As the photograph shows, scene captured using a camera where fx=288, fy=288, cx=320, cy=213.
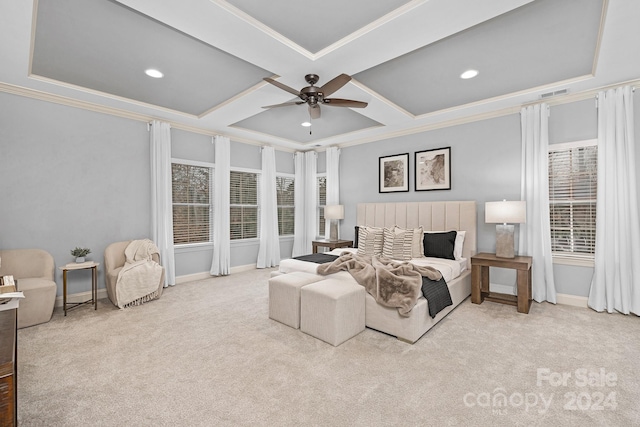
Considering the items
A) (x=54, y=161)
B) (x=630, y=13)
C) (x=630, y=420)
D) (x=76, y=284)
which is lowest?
(x=630, y=420)

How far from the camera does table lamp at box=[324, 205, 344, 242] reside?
618cm

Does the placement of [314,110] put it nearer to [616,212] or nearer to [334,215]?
[334,215]

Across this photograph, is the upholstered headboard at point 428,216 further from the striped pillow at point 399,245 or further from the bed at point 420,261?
the striped pillow at point 399,245

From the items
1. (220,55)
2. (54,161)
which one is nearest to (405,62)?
(220,55)

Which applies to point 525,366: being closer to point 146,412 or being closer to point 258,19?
point 146,412

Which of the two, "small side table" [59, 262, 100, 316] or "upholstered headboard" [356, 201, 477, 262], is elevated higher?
"upholstered headboard" [356, 201, 477, 262]

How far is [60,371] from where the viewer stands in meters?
2.36

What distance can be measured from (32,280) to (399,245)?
187 inches

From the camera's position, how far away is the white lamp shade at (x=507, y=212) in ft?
12.4

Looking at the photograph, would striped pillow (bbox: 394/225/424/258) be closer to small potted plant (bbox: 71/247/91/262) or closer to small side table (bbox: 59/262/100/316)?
small side table (bbox: 59/262/100/316)

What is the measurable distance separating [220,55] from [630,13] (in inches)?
140

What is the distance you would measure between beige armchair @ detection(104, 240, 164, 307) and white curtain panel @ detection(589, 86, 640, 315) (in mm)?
5987

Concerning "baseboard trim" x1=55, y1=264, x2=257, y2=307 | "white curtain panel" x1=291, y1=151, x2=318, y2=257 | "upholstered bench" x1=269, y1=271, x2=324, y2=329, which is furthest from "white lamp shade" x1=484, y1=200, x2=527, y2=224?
"baseboard trim" x1=55, y1=264, x2=257, y2=307

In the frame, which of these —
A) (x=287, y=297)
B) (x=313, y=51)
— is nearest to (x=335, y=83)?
(x=313, y=51)
